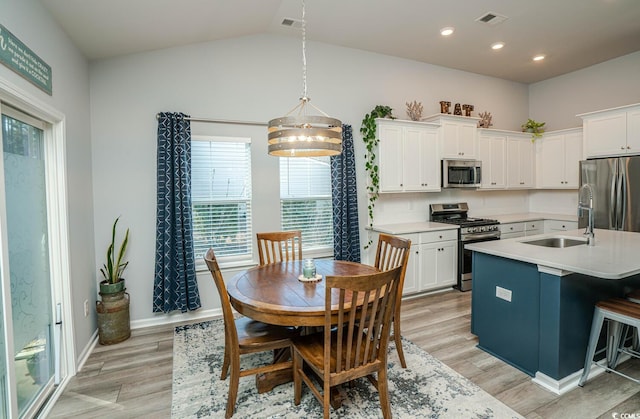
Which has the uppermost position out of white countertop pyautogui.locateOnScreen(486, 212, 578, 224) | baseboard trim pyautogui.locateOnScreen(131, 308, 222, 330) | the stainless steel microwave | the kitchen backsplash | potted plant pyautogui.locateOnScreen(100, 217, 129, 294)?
the stainless steel microwave

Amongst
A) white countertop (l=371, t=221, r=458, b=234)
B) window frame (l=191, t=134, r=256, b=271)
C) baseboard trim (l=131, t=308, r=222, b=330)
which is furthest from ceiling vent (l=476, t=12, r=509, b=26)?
baseboard trim (l=131, t=308, r=222, b=330)

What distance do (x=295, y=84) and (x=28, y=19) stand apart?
2.57 metres

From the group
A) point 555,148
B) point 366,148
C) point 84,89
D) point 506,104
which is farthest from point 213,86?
point 555,148

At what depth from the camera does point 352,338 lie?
1.94 metres

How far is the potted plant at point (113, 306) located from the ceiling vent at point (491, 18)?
4452 millimetres

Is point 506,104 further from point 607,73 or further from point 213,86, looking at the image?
point 213,86

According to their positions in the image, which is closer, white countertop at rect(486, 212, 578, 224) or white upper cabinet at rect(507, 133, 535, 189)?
white countertop at rect(486, 212, 578, 224)

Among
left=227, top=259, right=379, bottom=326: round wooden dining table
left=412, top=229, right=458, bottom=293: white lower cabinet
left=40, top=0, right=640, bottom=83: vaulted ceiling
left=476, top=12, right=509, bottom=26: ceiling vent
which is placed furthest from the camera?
left=412, top=229, right=458, bottom=293: white lower cabinet

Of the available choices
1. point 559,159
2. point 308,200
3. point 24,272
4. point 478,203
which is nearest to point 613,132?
point 559,159

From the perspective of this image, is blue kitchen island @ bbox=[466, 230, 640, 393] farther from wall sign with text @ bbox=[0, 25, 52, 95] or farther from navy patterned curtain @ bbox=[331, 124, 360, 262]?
wall sign with text @ bbox=[0, 25, 52, 95]

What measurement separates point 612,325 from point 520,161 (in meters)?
3.70

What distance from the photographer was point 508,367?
106 inches

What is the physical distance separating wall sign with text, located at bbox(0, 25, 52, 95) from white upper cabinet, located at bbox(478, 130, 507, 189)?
524 cm

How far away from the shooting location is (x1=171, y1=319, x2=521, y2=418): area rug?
2.15m
